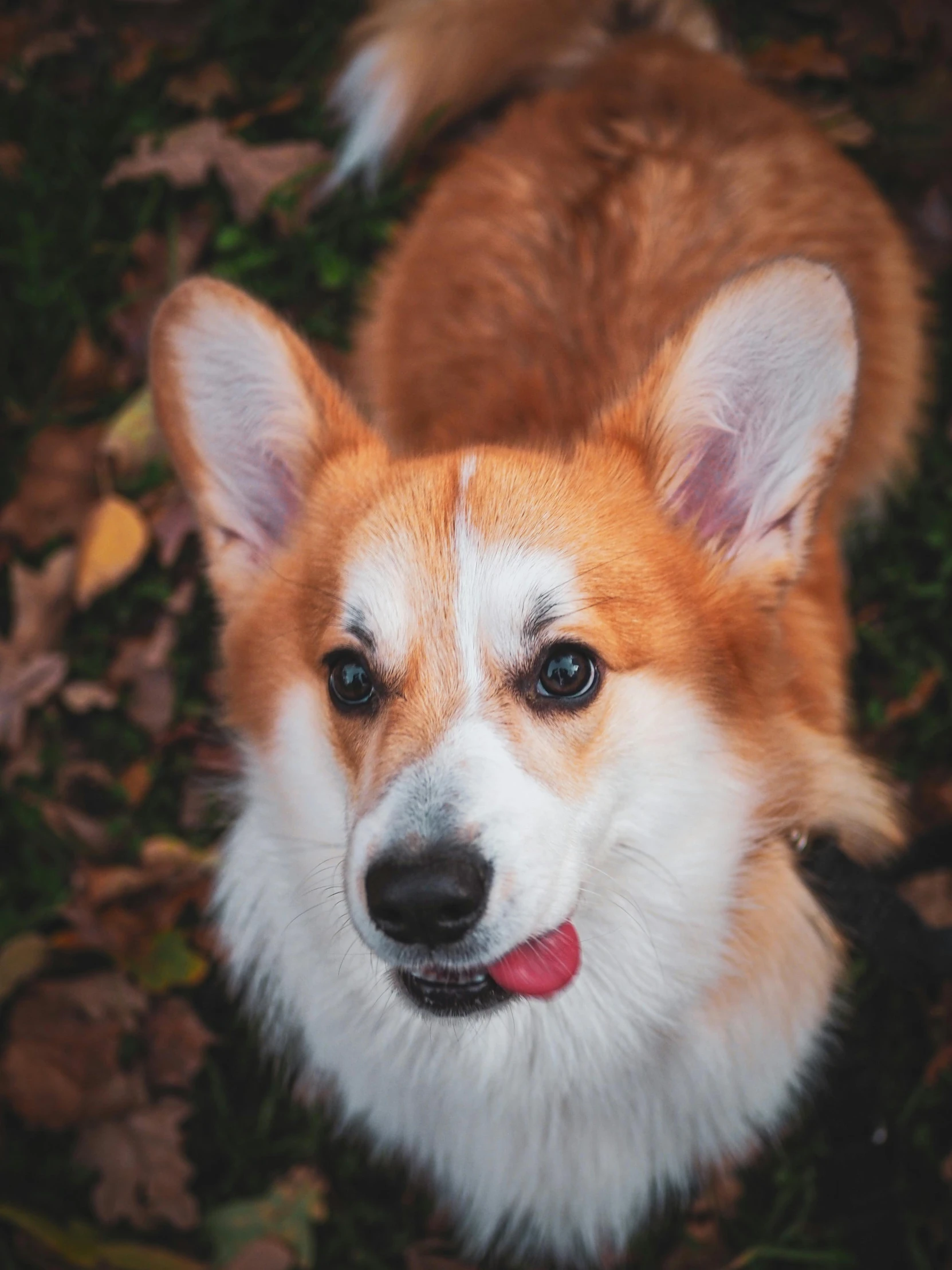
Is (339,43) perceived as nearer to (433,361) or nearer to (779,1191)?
(433,361)

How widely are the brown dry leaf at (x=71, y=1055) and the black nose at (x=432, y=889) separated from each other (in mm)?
1746

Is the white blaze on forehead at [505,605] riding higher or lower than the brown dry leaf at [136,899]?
higher

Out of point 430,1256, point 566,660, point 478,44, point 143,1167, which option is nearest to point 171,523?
point 478,44

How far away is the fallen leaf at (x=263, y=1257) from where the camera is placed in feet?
8.57

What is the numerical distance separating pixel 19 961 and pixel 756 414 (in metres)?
2.42

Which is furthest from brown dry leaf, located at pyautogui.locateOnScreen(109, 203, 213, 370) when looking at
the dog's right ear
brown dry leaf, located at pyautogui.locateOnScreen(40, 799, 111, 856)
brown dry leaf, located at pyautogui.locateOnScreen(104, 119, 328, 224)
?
the dog's right ear

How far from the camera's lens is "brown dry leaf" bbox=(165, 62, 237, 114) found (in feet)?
11.4

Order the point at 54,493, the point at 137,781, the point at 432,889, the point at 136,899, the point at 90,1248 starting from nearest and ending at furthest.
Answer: the point at 432,889 < the point at 90,1248 < the point at 136,899 < the point at 137,781 < the point at 54,493

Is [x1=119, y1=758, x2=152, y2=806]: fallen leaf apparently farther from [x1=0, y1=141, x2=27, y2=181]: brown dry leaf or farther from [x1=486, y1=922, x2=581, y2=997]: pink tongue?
[x1=0, y1=141, x2=27, y2=181]: brown dry leaf

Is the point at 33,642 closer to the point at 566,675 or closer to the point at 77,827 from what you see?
the point at 77,827

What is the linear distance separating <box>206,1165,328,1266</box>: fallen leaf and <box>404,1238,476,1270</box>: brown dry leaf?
0.24 metres

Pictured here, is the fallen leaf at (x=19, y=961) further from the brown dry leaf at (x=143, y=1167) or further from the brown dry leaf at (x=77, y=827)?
the brown dry leaf at (x=143, y=1167)

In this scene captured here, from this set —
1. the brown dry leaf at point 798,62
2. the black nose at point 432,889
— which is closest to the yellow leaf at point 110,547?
the black nose at point 432,889

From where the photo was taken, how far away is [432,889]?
142 cm
